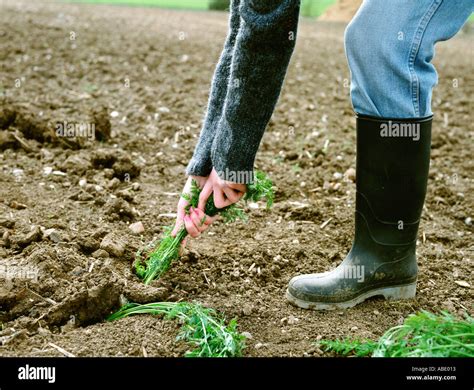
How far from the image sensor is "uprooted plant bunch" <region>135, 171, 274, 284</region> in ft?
7.91

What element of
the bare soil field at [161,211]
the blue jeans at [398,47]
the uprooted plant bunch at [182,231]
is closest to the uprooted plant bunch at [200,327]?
the bare soil field at [161,211]

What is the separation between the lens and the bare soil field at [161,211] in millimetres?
2352

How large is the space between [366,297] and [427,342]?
2.02 ft

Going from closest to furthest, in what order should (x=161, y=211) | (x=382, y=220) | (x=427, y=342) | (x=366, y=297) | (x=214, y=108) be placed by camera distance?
(x=427, y=342), (x=214, y=108), (x=382, y=220), (x=366, y=297), (x=161, y=211)

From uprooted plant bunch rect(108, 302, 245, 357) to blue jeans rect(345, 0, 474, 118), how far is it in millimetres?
930

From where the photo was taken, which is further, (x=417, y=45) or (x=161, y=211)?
(x=161, y=211)

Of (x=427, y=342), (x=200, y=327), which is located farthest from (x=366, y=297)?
(x=200, y=327)

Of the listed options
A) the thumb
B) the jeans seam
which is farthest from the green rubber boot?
the thumb

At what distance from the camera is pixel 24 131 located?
4.14 meters

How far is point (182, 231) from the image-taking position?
256 cm

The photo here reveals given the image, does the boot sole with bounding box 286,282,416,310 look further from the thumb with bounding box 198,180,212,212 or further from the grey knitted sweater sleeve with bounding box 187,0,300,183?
the grey knitted sweater sleeve with bounding box 187,0,300,183

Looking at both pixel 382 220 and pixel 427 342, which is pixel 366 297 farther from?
pixel 427 342
